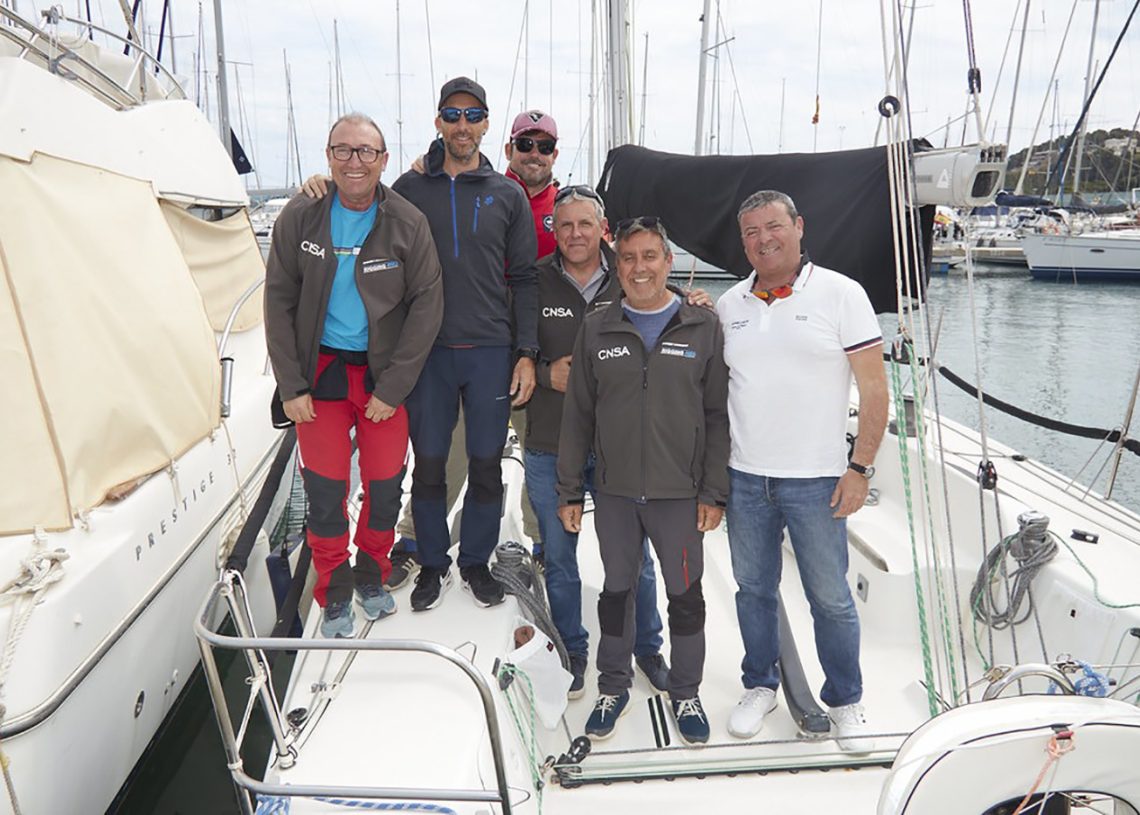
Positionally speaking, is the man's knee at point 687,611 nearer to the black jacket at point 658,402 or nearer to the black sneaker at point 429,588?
the black jacket at point 658,402

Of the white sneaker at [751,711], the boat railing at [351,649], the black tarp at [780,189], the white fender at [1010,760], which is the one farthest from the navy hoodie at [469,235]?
the white fender at [1010,760]

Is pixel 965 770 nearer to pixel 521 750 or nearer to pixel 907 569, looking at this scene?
pixel 521 750

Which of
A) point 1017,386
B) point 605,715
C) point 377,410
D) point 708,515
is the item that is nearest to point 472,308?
point 377,410

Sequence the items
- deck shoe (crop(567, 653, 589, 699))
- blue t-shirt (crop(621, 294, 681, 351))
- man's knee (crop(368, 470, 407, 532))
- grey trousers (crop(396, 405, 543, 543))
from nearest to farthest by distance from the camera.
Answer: blue t-shirt (crop(621, 294, 681, 351))
man's knee (crop(368, 470, 407, 532))
deck shoe (crop(567, 653, 589, 699))
grey trousers (crop(396, 405, 543, 543))

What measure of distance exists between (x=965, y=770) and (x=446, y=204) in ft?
7.53

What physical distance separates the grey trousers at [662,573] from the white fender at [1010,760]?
107 centimetres

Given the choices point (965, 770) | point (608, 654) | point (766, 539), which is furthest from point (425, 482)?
point (965, 770)

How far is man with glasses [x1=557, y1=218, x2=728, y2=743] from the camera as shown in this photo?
252 centimetres

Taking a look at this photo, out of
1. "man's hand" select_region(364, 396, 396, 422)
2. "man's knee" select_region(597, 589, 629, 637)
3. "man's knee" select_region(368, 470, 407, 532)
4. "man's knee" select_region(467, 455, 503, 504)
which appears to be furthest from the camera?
"man's knee" select_region(467, 455, 503, 504)

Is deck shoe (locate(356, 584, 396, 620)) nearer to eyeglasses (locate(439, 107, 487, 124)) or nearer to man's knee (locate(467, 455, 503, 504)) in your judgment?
man's knee (locate(467, 455, 503, 504))

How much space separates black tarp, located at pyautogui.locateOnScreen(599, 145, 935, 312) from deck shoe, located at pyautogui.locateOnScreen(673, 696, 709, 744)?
1707 mm

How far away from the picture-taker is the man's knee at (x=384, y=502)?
9.48 ft

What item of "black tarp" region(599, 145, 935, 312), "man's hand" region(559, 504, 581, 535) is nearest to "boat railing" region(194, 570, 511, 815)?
"man's hand" region(559, 504, 581, 535)

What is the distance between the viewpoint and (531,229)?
9.59 ft
